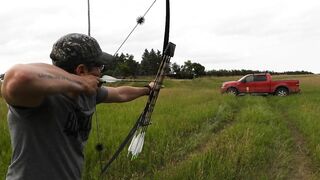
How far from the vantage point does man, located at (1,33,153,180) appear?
7.50ft

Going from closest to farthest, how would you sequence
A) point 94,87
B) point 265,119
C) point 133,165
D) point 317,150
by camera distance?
1. point 94,87
2. point 133,165
3. point 317,150
4. point 265,119

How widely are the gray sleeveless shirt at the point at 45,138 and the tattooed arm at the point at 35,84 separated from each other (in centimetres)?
14

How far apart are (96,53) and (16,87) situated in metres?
0.60

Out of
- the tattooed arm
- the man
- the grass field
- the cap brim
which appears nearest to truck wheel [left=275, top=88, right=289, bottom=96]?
the grass field

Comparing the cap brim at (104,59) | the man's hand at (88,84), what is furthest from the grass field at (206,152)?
the man's hand at (88,84)

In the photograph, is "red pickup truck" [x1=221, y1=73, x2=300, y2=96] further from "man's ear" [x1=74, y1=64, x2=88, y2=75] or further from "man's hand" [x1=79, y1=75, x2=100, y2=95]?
"man's hand" [x1=79, y1=75, x2=100, y2=95]

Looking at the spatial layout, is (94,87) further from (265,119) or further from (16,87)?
(265,119)

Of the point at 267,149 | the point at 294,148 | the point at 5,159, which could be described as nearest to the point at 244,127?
the point at 294,148

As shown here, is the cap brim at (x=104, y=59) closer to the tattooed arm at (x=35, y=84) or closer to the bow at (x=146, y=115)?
the tattooed arm at (x=35, y=84)

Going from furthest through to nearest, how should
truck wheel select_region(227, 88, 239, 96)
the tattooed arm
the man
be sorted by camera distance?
truck wheel select_region(227, 88, 239, 96) < the man < the tattooed arm

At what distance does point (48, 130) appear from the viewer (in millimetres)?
2436

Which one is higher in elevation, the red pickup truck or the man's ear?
the man's ear

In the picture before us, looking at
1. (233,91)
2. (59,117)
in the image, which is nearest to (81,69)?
(59,117)

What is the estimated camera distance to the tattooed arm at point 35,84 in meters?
2.04
